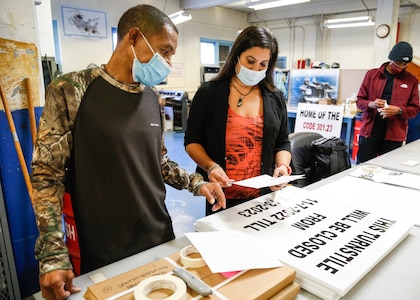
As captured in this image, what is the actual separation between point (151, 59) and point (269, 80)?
79 cm

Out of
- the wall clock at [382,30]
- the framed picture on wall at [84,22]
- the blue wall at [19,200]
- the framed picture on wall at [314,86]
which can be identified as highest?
the framed picture on wall at [84,22]

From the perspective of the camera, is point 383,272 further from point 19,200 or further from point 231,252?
point 19,200

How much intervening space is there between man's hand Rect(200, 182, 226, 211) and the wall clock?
660 centimetres

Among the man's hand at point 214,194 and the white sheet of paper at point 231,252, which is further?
the man's hand at point 214,194

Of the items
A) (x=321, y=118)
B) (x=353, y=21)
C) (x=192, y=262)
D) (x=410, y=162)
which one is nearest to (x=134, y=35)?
(x=192, y=262)

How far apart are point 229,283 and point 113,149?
1.71ft

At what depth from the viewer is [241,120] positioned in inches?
57.7

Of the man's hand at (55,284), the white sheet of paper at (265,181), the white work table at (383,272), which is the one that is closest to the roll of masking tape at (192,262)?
the white work table at (383,272)

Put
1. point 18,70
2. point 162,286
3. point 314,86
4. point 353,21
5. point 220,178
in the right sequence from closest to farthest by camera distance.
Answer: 1. point 162,286
2. point 220,178
3. point 18,70
4. point 314,86
5. point 353,21

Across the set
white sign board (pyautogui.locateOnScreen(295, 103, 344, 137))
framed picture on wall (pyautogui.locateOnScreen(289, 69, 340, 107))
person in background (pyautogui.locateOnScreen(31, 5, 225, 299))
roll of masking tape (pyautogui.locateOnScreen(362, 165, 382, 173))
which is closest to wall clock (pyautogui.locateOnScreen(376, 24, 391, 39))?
framed picture on wall (pyautogui.locateOnScreen(289, 69, 340, 107))

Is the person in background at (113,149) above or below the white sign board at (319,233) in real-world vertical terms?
above

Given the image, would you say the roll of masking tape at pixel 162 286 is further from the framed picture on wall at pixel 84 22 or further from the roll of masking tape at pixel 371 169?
the framed picture on wall at pixel 84 22

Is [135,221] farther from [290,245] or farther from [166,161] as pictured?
[290,245]

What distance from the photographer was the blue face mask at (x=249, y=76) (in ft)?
4.88
